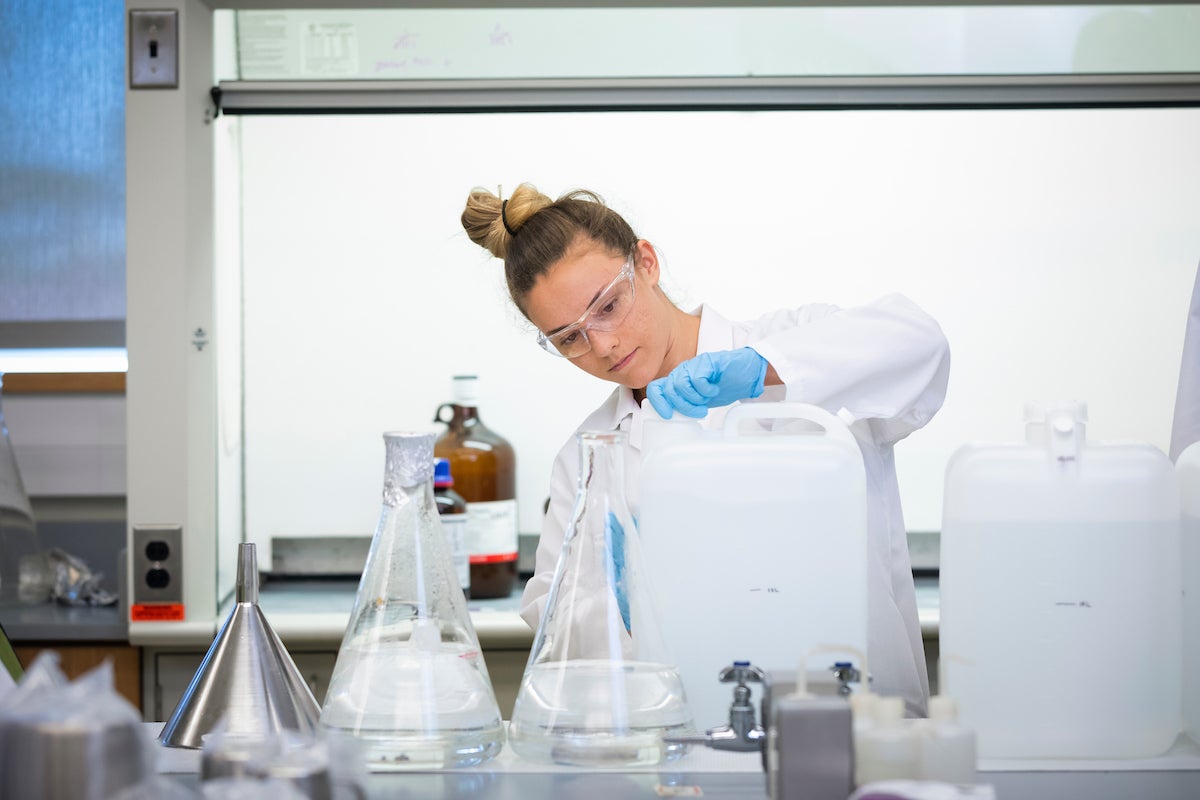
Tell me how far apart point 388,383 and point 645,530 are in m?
1.77

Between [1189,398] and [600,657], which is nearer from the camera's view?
[600,657]

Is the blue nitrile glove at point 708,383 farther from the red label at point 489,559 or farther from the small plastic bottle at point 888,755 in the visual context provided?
the red label at point 489,559

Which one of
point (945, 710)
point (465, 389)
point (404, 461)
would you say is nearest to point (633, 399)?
point (465, 389)

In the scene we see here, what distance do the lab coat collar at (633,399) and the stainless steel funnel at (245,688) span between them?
2.78 ft

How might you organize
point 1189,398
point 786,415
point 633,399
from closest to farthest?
point 786,415, point 1189,398, point 633,399

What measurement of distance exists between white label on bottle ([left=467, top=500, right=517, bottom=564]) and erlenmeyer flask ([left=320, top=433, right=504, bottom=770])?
5.09 ft

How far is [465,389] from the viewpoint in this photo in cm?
262

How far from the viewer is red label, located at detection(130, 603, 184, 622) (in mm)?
2324

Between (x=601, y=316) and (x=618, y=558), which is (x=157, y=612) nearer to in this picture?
(x=601, y=316)

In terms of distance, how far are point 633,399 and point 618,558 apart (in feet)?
3.26

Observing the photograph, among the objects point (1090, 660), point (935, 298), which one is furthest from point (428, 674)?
point (935, 298)

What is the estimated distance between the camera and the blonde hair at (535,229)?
180 cm

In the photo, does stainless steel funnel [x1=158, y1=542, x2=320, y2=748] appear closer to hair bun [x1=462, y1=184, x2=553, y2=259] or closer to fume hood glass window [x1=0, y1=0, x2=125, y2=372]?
hair bun [x1=462, y1=184, x2=553, y2=259]

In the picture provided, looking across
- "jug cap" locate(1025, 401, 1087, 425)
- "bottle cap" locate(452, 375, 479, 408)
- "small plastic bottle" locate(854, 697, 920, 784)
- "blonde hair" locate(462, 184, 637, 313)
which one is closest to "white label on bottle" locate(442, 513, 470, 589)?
"bottle cap" locate(452, 375, 479, 408)
